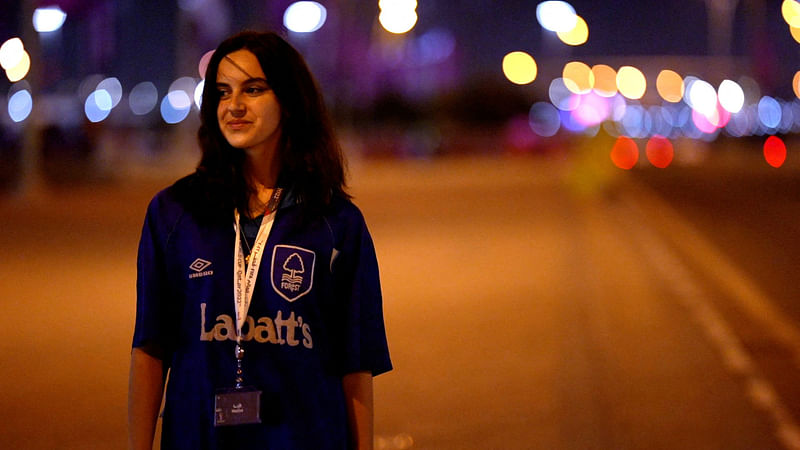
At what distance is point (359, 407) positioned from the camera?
2.95 meters

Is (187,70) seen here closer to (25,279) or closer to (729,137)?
(25,279)

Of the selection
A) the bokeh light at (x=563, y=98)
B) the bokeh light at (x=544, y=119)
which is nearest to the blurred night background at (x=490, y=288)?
the bokeh light at (x=544, y=119)

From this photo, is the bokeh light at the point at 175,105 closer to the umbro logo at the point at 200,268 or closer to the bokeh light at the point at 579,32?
the bokeh light at the point at 579,32

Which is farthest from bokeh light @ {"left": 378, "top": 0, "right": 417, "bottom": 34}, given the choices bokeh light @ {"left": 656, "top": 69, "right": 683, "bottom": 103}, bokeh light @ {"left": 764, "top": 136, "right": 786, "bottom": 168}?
bokeh light @ {"left": 656, "top": 69, "right": 683, "bottom": 103}

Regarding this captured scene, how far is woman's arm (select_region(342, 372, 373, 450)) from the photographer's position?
116 inches

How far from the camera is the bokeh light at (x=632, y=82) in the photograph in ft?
441

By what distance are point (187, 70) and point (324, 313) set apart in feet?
135

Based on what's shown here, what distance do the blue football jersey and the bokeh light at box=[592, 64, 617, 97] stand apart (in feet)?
431

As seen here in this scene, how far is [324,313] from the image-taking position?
2869mm

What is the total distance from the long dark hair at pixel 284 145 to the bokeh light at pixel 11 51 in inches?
982

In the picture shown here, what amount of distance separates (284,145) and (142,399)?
78 cm

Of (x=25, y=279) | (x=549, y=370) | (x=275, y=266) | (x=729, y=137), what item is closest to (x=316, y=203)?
(x=275, y=266)

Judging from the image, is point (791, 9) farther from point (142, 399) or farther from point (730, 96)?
point (142, 399)

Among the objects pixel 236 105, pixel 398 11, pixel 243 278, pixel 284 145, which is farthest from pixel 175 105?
pixel 243 278
